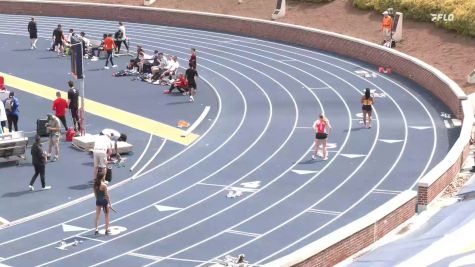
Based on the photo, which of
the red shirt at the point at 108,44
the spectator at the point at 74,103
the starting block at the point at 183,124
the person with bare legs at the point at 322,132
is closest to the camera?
the person with bare legs at the point at 322,132

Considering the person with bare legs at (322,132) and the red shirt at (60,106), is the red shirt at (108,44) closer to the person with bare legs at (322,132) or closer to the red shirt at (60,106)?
the red shirt at (60,106)

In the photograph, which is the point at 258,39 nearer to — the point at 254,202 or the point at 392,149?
the point at 392,149

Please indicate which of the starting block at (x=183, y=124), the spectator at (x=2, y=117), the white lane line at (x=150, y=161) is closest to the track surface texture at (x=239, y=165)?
the white lane line at (x=150, y=161)

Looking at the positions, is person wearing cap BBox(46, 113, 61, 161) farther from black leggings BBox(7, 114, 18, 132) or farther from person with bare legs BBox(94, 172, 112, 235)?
person with bare legs BBox(94, 172, 112, 235)

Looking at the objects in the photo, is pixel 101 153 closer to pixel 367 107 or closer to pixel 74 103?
pixel 74 103

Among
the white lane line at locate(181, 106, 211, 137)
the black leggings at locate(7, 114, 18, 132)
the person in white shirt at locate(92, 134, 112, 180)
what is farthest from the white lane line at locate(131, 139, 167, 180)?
the black leggings at locate(7, 114, 18, 132)

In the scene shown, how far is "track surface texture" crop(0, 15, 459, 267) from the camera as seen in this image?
20234 mm

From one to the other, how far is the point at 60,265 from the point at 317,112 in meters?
14.3

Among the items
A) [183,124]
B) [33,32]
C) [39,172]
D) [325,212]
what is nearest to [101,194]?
[39,172]

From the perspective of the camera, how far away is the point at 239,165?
25.9 meters

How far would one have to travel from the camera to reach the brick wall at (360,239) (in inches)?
655

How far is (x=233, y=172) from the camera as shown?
82.9ft

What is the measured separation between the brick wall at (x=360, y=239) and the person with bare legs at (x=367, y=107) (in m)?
8.55

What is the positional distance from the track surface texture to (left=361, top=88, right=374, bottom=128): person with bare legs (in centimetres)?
33
